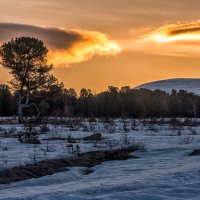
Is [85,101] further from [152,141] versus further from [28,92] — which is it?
[152,141]

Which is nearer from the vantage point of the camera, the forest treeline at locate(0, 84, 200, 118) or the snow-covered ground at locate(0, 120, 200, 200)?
the snow-covered ground at locate(0, 120, 200, 200)

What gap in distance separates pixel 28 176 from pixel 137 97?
5565 cm

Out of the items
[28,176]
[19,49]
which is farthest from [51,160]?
[19,49]

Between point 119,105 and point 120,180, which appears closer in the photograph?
point 120,180

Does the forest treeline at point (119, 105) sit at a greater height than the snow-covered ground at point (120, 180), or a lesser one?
greater

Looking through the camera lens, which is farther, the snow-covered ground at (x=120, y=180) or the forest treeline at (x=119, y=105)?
the forest treeline at (x=119, y=105)

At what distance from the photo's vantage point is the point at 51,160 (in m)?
10.8

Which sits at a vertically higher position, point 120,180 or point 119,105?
point 119,105

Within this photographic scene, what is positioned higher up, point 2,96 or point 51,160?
point 2,96

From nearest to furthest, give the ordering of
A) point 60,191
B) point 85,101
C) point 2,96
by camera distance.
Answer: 1. point 60,191
2. point 2,96
3. point 85,101

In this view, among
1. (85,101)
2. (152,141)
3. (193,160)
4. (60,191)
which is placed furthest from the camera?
(85,101)

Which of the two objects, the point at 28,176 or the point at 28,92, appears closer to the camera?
the point at 28,176

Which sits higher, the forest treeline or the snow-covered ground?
the forest treeline

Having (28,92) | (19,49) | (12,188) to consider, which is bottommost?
(12,188)
